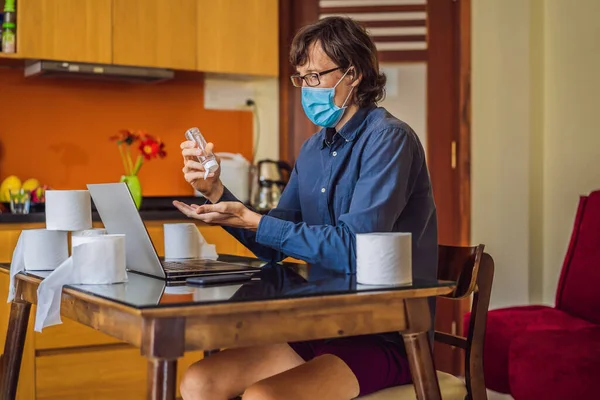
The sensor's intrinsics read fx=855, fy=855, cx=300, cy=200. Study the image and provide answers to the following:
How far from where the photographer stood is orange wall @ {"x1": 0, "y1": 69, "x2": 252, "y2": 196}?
152 inches

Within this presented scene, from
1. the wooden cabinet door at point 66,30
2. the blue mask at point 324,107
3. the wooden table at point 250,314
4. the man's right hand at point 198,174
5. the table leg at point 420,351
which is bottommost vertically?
the table leg at point 420,351

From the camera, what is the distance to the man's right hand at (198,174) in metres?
1.95

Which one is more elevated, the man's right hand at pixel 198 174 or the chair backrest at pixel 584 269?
the man's right hand at pixel 198 174

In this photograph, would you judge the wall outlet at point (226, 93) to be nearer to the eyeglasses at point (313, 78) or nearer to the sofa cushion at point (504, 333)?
the sofa cushion at point (504, 333)

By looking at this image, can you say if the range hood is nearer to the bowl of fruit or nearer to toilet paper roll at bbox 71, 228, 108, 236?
the bowl of fruit

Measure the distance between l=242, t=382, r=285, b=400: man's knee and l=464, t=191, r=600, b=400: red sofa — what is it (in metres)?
1.17

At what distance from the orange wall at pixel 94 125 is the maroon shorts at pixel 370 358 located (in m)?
2.35

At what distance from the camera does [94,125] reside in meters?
4.02

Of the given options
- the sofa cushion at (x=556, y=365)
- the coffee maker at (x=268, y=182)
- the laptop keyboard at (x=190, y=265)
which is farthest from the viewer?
the coffee maker at (x=268, y=182)

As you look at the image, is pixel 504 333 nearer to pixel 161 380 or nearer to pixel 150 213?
pixel 150 213

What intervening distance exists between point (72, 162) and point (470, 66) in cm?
196

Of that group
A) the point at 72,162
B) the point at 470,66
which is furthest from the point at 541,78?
the point at 72,162

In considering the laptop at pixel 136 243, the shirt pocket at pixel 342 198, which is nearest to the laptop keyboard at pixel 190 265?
the laptop at pixel 136 243

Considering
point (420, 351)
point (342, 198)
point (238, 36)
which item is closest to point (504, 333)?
point (342, 198)
